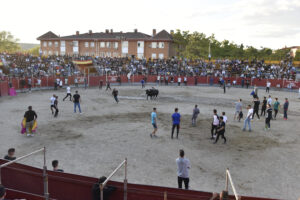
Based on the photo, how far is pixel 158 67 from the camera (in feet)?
161

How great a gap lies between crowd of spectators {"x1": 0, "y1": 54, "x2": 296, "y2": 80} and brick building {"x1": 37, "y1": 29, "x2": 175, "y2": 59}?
18.2 metres

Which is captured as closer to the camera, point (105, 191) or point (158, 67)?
point (105, 191)

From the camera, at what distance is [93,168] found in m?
9.38

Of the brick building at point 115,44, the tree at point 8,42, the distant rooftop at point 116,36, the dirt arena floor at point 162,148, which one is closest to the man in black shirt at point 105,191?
the dirt arena floor at point 162,148

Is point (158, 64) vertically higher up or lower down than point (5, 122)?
higher up

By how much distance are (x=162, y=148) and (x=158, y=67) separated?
3806 centimetres

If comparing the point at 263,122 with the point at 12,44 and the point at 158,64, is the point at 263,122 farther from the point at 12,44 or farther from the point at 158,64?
the point at 12,44

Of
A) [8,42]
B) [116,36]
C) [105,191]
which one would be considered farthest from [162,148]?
[8,42]

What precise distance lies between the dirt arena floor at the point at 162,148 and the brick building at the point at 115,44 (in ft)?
172

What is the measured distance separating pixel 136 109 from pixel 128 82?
23.5 metres

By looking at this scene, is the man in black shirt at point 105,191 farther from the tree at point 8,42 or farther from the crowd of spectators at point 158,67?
the tree at point 8,42

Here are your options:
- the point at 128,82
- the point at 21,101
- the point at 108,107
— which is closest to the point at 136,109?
the point at 108,107

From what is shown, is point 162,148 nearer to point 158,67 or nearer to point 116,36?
point 158,67

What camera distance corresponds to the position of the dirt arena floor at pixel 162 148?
29.0ft
